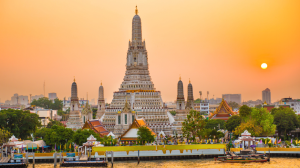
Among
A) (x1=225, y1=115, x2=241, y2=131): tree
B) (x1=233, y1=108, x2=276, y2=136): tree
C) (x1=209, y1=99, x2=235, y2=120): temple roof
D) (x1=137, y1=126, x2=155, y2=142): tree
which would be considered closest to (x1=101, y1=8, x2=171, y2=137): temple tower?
(x1=225, y1=115, x2=241, y2=131): tree

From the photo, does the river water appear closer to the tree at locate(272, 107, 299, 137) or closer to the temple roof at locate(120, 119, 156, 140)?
the temple roof at locate(120, 119, 156, 140)

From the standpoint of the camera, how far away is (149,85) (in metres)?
106

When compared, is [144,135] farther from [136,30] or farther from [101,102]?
[101,102]

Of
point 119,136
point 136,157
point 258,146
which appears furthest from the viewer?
point 119,136

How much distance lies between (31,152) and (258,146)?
3341 centimetres

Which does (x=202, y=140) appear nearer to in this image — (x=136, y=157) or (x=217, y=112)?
(x=136, y=157)

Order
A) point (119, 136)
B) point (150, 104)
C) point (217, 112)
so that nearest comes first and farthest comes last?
point (119, 136) < point (150, 104) < point (217, 112)

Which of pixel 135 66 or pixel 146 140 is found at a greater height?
pixel 135 66

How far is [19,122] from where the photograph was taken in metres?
92.5

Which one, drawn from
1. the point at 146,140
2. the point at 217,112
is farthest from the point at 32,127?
the point at 217,112

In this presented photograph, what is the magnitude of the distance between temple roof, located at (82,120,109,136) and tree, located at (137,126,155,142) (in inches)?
424

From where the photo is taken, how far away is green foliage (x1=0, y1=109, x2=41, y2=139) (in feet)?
297

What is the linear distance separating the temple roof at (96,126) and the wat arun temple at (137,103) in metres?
2.17

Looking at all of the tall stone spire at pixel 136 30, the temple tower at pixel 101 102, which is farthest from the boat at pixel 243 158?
the temple tower at pixel 101 102
